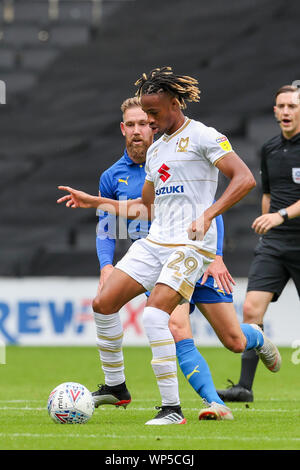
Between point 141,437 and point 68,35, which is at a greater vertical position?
point 68,35

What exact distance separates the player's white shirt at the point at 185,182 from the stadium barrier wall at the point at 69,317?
7959mm

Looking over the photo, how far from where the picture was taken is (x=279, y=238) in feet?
24.7

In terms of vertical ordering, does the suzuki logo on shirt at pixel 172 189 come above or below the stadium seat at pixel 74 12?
below

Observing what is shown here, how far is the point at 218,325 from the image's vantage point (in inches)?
233

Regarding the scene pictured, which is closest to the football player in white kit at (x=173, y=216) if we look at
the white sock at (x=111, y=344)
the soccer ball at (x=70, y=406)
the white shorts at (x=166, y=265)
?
the white shorts at (x=166, y=265)

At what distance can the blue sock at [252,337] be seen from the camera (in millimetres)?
6176

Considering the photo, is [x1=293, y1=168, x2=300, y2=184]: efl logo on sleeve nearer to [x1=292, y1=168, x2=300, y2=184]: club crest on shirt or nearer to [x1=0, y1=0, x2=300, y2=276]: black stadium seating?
[x1=292, y1=168, x2=300, y2=184]: club crest on shirt

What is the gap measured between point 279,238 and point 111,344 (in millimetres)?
1995

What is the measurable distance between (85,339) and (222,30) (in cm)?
1141

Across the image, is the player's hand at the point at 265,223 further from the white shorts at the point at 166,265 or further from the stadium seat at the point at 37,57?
the stadium seat at the point at 37,57

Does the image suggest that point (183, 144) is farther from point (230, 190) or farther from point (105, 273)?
point (105, 273)

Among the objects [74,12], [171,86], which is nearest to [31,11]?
[74,12]

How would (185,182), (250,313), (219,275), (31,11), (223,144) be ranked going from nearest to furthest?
(223,144) < (185,182) < (219,275) < (250,313) < (31,11)
